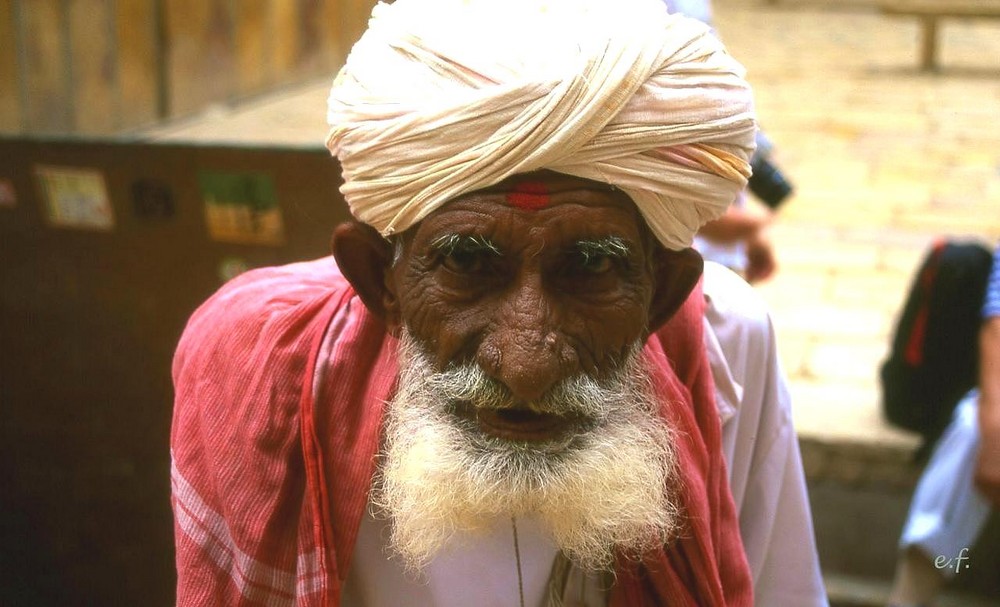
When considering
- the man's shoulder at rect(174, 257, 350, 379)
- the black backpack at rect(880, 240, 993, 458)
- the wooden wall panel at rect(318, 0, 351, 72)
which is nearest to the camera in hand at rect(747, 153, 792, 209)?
the black backpack at rect(880, 240, 993, 458)

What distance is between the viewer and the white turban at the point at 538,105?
1.32m

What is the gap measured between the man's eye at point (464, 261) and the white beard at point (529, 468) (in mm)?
114

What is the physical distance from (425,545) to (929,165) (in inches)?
253

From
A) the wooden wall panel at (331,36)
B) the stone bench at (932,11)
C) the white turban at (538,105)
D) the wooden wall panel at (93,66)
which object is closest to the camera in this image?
the white turban at (538,105)

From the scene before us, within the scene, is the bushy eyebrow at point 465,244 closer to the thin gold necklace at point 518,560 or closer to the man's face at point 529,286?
the man's face at point 529,286

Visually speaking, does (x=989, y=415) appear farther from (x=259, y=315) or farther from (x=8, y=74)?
(x=8, y=74)

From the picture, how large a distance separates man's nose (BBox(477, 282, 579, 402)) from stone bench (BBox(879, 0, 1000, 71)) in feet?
33.8

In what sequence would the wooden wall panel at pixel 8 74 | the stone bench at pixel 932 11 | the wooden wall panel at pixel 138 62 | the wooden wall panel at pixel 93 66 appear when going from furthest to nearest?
the stone bench at pixel 932 11, the wooden wall panel at pixel 138 62, the wooden wall panel at pixel 93 66, the wooden wall panel at pixel 8 74

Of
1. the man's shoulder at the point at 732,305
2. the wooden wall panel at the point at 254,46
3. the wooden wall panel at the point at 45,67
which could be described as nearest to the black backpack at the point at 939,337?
the man's shoulder at the point at 732,305

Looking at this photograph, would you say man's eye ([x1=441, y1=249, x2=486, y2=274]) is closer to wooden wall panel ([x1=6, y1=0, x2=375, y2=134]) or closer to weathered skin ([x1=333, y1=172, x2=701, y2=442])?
weathered skin ([x1=333, y1=172, x2=701, y2=442])

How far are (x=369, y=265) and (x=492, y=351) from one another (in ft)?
0.85

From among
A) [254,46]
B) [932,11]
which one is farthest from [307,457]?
[932,11]

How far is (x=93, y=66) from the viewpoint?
5.32 metres

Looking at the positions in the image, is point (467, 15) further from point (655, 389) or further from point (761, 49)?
point (761, 49)
